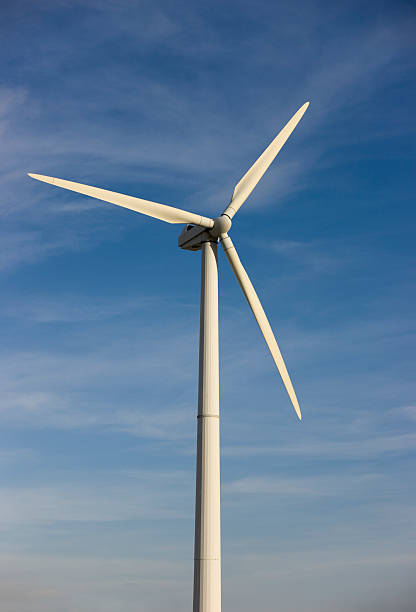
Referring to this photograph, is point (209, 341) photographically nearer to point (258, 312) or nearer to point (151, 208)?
point (258, 312)

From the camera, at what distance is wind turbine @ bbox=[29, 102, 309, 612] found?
31047 millimetres

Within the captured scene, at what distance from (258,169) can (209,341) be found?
12949mm

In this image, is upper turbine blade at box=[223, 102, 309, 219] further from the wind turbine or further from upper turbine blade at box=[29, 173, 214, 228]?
upper turbine blade at box=[29, 173, 214, 228]

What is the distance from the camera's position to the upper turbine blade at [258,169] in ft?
129

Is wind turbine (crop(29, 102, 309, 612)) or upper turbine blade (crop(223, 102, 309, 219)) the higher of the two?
upper turbine blade (crop(223, 102, 309, 219))

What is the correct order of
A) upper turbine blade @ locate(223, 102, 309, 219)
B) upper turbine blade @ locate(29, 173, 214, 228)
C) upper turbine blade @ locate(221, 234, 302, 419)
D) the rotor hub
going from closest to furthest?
upper turbine blade @ locate(29, 173, 214, 228), the rotor hub, upper turbine blade @ locate(221, 234, 302, 419), upper turbine blade @ locate(223, 102, 309, 219)

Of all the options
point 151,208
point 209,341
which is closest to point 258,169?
point 151,208

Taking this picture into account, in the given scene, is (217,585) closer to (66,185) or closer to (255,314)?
(255,314)

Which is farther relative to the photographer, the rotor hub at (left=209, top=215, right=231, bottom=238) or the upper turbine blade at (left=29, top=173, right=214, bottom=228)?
the rotor hub at (left=209, top=215, right=231, bottom=238)

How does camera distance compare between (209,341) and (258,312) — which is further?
(258,312)

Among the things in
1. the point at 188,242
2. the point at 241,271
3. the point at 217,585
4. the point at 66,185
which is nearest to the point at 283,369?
the point at 241,271

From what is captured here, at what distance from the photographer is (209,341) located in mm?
34875

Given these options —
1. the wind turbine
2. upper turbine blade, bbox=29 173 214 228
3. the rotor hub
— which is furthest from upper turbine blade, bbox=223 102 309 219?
upper turbine blade, bbox=29 173 214 228

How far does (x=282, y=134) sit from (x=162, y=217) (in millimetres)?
11754
